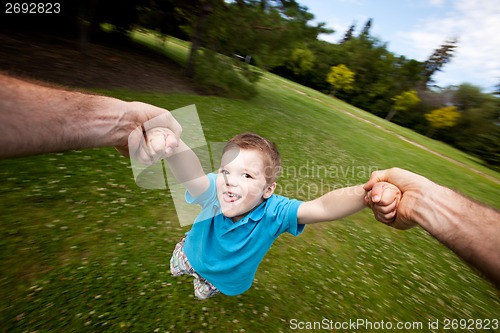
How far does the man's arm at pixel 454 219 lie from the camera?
97 centimetres

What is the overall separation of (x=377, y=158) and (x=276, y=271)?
36.7 feet

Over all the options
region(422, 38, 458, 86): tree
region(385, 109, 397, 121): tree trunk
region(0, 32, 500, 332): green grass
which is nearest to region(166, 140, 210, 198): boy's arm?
region(0, 32, 500, 332): green grass

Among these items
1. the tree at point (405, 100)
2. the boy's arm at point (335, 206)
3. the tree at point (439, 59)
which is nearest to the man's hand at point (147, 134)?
the boy's arm at point (335, 206)

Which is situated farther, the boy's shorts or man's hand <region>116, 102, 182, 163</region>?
the boy's shorts

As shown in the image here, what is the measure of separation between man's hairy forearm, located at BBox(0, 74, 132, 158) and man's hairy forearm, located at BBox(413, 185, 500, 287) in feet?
4.84

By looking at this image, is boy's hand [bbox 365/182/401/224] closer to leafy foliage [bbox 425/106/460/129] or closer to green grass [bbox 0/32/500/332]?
green grass [bbox 0/32/500/332]

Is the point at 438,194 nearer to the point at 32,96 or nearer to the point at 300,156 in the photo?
the point at 32,96

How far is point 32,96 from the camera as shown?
95 cm

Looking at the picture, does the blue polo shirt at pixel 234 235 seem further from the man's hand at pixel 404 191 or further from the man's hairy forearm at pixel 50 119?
the man's hairy forearm at pixel 50 119

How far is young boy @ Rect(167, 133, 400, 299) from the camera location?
1.78m

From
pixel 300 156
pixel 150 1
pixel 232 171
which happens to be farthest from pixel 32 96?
pixel 150 1

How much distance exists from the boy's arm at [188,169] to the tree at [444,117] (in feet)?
166

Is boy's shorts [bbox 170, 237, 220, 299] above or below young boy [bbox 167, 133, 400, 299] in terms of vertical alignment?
below

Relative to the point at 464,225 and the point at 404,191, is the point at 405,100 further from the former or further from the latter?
the point at 464,225
